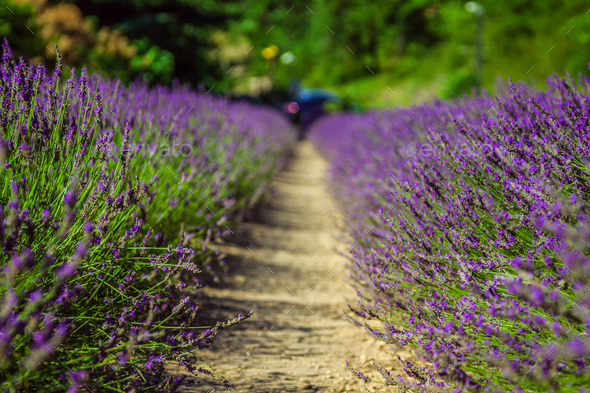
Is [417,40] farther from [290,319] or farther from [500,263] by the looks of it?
[500,263]

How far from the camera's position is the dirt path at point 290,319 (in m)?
2.12

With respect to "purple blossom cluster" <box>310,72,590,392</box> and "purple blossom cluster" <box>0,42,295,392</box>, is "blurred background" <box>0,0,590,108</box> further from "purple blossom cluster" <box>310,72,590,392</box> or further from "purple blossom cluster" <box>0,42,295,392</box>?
"purple blossom cluster" <box>0,42,295,392</box>

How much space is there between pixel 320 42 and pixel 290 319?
153ft

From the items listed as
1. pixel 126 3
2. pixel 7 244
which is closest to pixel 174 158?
pixel 7 244

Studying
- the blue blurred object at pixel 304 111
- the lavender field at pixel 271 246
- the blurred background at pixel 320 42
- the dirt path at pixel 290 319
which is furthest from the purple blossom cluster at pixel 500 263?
the blue blurred object at pixel 304 111

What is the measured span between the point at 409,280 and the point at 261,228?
315 cm

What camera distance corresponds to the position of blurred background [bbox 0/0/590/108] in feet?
21.9

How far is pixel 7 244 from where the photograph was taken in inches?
42.6

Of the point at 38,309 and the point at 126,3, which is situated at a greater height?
the point at 126,3

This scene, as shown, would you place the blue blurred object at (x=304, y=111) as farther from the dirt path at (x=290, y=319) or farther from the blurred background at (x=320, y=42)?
the dirt path at (x=290, y=319)

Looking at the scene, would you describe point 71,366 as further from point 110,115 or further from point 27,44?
point 27,44

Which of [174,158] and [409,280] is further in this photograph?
[174,158]

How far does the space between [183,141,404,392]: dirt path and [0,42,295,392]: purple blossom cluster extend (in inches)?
11.7

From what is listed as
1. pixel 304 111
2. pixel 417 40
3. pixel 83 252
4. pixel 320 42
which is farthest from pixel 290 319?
pixel 320 42
